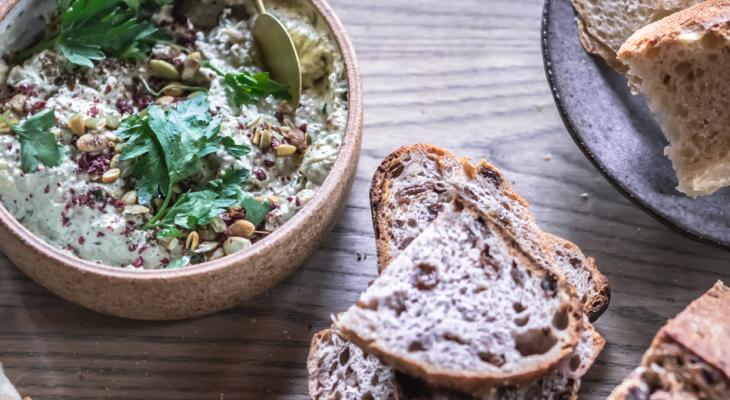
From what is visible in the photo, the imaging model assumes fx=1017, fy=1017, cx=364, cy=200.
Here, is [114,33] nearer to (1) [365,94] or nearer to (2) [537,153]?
(1) [365,94]

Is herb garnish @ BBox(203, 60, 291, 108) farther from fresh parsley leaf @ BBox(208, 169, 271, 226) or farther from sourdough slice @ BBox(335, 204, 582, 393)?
sourdough slice @ BBox(335, 204, 582, 393)

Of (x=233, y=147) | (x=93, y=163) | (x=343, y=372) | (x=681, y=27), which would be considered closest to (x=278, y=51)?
(x=233, y=147)

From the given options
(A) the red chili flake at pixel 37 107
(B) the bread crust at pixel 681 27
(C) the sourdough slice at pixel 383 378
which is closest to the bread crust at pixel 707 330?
(C) the sourdough slice at pixel 383 378

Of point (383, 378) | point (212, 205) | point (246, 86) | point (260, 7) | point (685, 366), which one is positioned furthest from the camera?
point (260, 7)

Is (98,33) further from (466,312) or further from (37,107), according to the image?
(466,312)

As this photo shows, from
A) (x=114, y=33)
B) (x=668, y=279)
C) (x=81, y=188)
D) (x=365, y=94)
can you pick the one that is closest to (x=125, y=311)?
(x=81, y=188)

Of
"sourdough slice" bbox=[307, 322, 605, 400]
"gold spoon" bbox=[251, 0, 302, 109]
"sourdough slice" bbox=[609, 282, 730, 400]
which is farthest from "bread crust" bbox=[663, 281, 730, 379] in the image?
"gold spoon" bbox=[251, 0, 302, 109]
